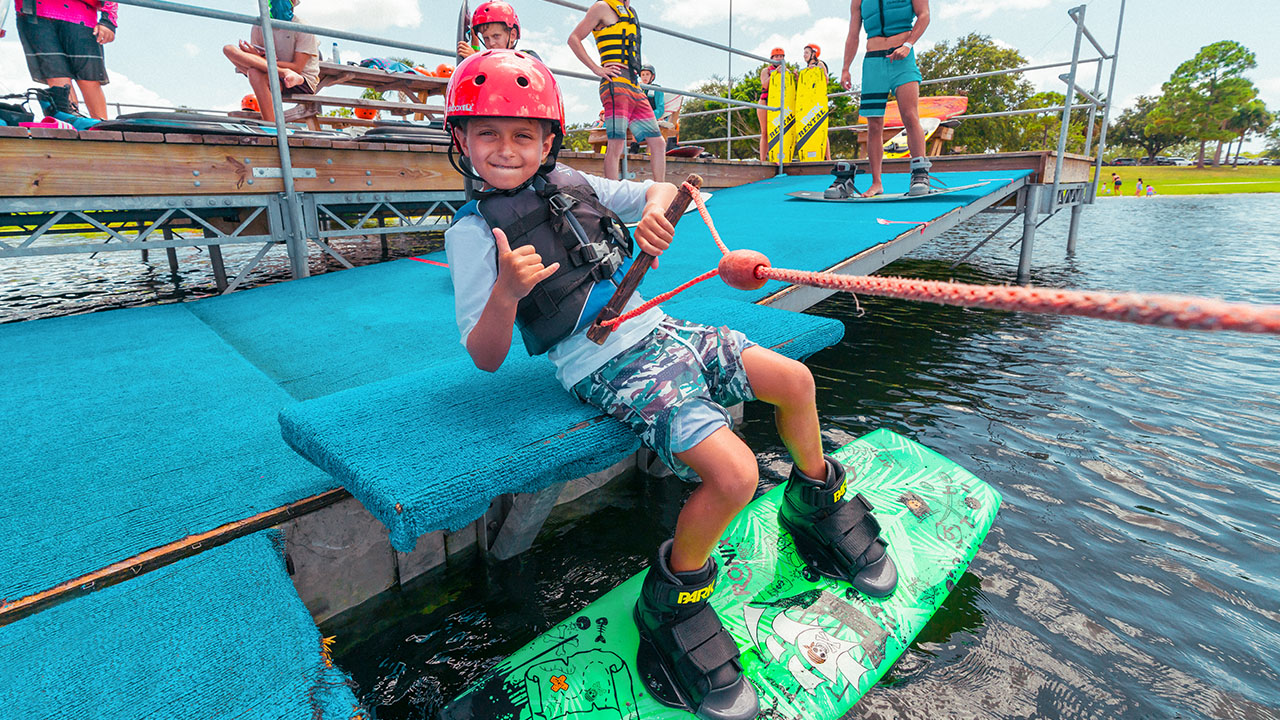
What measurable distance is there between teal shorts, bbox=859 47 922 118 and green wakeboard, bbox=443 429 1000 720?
14.1 ft

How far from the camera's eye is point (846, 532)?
2.02m

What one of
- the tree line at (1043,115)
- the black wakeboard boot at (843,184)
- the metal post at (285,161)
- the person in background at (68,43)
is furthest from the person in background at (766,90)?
the tree line at (1043,115)

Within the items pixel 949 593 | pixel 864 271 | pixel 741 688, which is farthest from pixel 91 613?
pixel 864 271

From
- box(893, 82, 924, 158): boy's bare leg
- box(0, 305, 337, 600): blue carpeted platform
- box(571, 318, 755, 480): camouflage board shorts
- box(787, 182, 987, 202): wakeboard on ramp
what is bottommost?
box(0, 305, 337, 600): blue carpeted platform

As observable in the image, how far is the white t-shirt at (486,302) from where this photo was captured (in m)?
1.63

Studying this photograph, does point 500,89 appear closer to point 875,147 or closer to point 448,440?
point 448,440

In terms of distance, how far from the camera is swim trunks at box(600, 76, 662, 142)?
5.68m

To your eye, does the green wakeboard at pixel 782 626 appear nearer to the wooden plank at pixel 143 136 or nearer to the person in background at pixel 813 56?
the wooden plank at pixel 143 136

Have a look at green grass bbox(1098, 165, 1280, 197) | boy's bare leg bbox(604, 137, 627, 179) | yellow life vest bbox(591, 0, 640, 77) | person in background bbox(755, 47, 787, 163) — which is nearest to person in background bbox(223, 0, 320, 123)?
yellow life vest bbox(591, 0, 640, 77)

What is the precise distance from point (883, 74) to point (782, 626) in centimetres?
532

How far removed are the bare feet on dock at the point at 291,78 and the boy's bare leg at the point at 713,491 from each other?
21.4ft

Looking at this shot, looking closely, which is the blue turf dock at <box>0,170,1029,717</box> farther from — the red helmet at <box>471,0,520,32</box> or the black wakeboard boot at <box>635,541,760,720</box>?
the red helmet at <box>471,0,520,32</box>

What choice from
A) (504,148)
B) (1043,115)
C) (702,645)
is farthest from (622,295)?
(1043,115)

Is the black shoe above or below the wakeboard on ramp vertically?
above
